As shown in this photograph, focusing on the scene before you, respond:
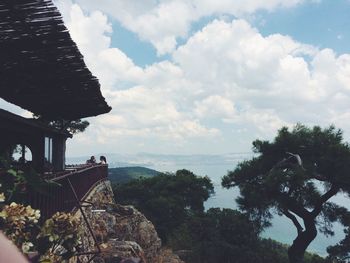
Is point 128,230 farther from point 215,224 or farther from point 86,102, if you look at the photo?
point 215,224

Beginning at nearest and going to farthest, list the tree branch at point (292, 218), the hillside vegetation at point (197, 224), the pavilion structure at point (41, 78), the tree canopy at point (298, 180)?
the pavilion structure at point (41, 78), the tree canopy at point (298, 180), the tree branch at point (292, 218), the hillside vegetation at point (197, 224)

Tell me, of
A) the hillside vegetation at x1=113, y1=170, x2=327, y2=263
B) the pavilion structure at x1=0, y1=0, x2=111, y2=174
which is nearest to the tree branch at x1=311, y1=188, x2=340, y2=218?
the hillside vegetation at x1=113, y1=170, x2=327, y2=263

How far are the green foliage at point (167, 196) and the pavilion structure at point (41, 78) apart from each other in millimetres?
19810

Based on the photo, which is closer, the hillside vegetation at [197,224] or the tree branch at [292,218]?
the tree branch at [292,218]

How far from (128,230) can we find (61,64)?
39.8ft

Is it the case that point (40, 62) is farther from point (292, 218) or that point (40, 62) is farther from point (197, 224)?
point (197, 224)

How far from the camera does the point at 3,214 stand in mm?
3777

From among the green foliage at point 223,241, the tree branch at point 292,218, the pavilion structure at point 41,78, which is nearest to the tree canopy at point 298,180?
the tree branch at point 292,218

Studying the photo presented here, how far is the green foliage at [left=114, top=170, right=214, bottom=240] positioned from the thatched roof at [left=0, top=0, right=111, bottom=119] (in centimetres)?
2313

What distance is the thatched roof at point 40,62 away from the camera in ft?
15.2

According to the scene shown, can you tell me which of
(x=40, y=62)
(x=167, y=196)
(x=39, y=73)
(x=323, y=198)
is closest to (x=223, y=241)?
(x=323, y=198)

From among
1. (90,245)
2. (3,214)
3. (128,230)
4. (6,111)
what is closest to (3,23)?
(3,214)

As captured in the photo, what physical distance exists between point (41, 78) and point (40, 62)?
1.32m

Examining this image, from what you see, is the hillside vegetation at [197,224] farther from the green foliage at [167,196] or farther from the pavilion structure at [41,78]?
the pavilion structure at [41,78]
